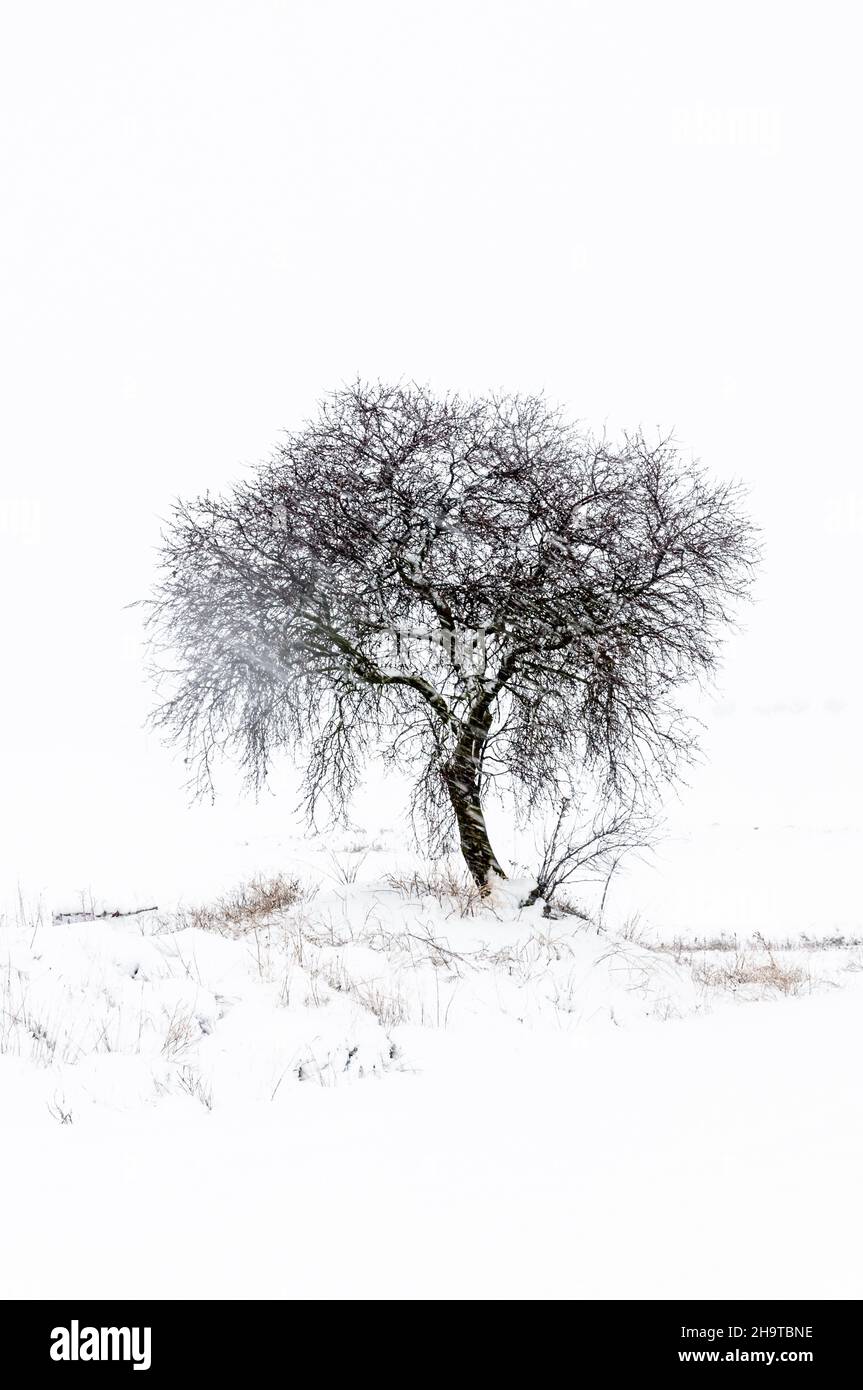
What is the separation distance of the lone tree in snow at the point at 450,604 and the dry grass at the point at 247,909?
3.96ft

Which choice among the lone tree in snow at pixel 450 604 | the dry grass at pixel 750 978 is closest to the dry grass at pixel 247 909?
the lone tree in snow at pixel 450 604

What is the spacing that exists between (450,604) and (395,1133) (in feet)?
25.2

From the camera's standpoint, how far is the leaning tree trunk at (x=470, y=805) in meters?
10.5

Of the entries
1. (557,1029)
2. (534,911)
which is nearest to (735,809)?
(534,911)

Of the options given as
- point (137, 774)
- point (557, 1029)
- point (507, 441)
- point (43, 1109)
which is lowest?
point (557, 1029)

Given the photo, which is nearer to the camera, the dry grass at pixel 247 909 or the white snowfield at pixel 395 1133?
the white snowfield at pixel 395 1133

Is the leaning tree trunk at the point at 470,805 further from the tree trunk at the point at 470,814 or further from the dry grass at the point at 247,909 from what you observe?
the dry grass at the point at 247,909

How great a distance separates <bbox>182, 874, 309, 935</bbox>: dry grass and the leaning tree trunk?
2.35m

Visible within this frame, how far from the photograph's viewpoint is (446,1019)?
16.8 feet

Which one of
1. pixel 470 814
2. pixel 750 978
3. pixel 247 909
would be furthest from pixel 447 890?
pixel 750 978

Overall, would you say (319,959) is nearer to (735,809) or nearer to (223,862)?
(223,862)

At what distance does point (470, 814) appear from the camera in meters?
10.6

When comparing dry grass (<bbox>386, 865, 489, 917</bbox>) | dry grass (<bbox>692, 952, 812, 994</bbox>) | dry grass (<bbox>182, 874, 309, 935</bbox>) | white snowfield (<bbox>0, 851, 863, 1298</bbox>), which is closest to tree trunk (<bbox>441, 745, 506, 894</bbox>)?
dry grass (<bbox>386, 865, 489, 917</bbox>)
